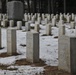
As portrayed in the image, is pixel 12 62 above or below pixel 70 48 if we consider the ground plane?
below

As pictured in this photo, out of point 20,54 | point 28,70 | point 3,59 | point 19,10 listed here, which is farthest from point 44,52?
point 19,10

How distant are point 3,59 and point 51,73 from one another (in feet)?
8.06

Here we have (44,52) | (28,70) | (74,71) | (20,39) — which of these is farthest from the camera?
(20,39)

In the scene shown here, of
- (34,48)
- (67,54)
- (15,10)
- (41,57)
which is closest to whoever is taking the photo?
(67,54)

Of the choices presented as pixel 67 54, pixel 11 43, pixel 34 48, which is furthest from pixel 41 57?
pixel 67 54

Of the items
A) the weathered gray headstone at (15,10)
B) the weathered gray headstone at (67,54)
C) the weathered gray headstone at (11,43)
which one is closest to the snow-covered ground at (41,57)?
the weathered gray headstone at (11,43)

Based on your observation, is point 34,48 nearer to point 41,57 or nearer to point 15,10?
point 41,57

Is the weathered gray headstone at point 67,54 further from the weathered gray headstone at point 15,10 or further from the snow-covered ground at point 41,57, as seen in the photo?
the weathered gray headstone at point 15,10

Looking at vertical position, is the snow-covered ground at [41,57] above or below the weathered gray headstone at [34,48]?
below

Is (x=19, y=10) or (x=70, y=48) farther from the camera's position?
(x=19, y=10)

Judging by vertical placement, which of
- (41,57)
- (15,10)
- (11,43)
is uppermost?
(15,10)

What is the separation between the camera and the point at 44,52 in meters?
10.8

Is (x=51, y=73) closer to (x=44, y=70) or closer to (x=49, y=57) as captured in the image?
(x=44, y=70)

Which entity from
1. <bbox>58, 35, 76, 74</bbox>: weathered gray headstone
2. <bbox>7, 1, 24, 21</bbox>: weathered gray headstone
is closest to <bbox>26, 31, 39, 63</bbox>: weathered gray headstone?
<bbox>58, 35, 76, 74</bbox>: weathered gray headstone
